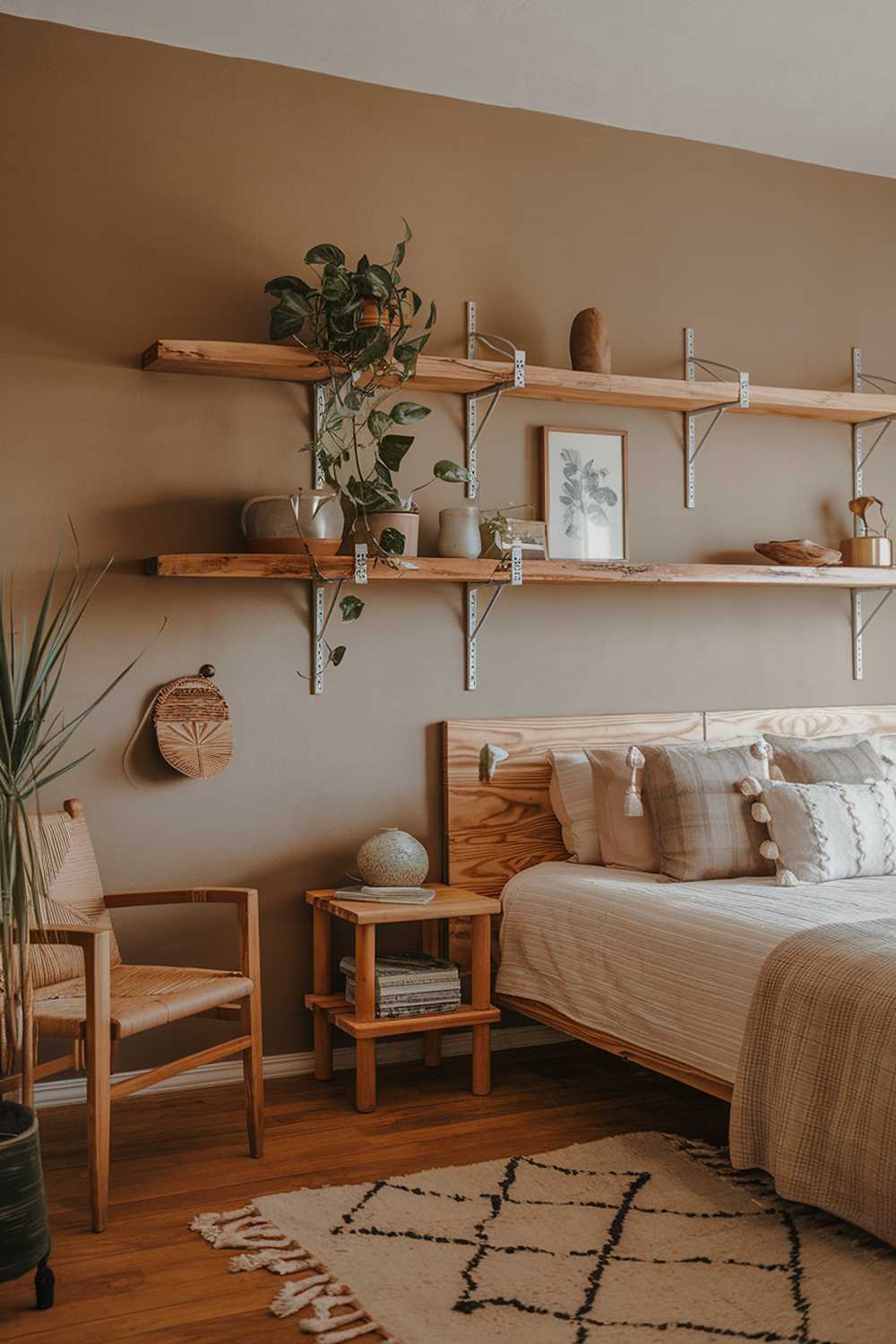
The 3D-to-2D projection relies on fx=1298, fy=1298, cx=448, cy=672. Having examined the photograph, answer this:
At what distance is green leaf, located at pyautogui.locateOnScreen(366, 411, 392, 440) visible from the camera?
11.5 feet

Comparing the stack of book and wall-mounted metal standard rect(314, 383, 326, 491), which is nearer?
the stack of book

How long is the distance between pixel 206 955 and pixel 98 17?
8.19 ft

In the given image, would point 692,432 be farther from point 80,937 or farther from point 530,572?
point 80,937

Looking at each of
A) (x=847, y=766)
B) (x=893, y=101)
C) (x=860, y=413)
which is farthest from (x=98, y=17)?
(x=847, y=766)

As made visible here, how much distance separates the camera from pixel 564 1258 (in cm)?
243

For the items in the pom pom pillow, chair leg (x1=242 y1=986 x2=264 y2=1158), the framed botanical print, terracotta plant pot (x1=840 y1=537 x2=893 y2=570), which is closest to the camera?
chair leg (x1=242 y1=986 x2=264 y2=1158)

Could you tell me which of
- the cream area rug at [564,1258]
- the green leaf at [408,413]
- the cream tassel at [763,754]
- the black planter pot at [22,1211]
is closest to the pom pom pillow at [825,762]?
the cream tassel at [763,754]

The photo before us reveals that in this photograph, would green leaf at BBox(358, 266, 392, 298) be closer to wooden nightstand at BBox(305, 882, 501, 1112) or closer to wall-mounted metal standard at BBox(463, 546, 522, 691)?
wall-mounted metal standard at BBox(463, 546, 522, 691)

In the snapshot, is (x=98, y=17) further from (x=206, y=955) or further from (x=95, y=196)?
(x=206, y=955)

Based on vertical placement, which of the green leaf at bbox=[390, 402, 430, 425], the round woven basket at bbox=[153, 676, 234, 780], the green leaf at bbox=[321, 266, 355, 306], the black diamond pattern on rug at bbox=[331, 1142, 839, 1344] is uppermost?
the green leaf at bbox=[321, 266, 355, 306]

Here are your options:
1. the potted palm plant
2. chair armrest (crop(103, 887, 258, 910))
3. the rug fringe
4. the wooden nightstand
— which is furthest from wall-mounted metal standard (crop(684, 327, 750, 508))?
the rug fringe

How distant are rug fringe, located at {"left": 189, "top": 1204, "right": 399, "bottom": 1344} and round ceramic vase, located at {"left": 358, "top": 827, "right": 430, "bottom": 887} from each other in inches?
39.5

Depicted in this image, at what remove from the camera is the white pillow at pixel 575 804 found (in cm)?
378

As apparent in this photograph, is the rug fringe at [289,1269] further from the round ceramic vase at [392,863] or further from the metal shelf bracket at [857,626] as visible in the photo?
the metal shelf bracket at [857,626]
